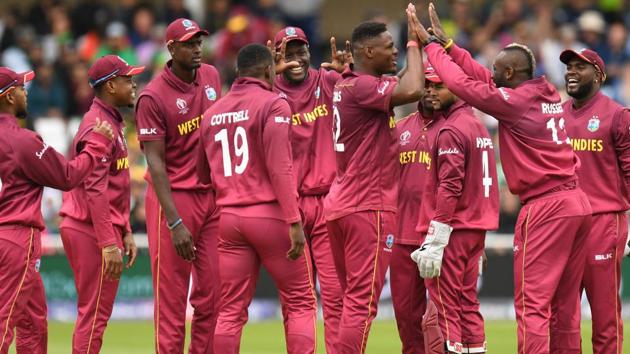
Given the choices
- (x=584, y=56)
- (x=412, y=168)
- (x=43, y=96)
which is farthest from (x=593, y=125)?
(x=43, y=96)

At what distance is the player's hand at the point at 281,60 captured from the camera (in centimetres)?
1116

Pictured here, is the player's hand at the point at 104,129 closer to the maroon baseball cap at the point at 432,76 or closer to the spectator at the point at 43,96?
the maroon baseball cap at the point at 432,76

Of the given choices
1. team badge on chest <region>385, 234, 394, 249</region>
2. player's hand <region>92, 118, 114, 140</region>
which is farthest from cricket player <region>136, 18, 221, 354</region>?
team badge on chest <region>385, 234, 394, 249</region>

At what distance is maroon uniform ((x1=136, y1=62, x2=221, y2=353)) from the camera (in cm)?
1088

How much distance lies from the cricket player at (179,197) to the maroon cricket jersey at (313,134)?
3.43 feet

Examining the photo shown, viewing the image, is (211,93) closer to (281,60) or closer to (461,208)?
(281,60)

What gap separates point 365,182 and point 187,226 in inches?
65.5

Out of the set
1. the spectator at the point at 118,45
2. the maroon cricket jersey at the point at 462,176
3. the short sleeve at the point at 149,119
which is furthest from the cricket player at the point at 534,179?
the spectator at the point at 118,45

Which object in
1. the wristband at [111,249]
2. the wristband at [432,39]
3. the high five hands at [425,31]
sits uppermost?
the high five hands at [425,31]

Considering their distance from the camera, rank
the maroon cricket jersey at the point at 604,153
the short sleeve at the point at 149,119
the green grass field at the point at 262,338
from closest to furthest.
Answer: the short sleeve at the point at 149,119
the maroon cricket jersey at the point at 604,153
the green grass field at the point at 262,338

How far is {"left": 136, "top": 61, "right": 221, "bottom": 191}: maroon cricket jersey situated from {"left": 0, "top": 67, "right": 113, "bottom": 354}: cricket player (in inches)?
24.7

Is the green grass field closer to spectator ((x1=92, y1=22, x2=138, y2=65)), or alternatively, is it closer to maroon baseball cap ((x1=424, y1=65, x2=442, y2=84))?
maroon baseball cap ((x1=424, y1=65, x2=442, y2=84))

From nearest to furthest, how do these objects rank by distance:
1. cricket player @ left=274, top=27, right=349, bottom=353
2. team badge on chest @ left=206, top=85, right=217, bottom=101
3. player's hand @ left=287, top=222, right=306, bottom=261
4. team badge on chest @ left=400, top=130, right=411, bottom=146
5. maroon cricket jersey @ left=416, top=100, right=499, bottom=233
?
player's hand @ left=287, top=222, right=306, bottom=261, maroon cricket jersey @ left=416, top=100, right=499, bottom=233, team badge on chest @ left=206, top=85, right=217, bottom=101, team badge on chest @ left=400, top=130, right=411, bottom=146, cricket player @ left=274, top=27, right=349, bottom=353

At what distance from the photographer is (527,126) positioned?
10.3 meters
